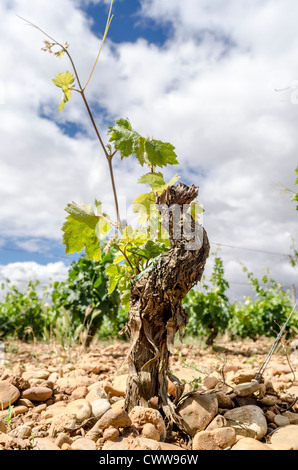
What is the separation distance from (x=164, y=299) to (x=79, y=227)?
2.26 feet

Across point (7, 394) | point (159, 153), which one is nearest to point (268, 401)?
point (159, 153)

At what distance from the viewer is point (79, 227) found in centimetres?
231

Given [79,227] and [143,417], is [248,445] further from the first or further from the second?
[79,227]

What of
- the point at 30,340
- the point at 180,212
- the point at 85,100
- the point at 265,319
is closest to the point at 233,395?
the point at 180,212

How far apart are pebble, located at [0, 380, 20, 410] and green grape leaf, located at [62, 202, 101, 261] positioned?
137 centimetres

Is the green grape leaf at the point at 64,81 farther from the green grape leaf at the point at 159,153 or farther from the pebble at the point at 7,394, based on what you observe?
the pebble at the point at 7,394

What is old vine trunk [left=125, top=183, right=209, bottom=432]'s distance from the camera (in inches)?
81.6

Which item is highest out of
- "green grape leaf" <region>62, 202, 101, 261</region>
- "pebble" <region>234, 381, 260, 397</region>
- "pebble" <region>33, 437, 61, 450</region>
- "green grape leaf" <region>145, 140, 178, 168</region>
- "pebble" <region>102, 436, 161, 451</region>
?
"green grape leaf" <region>145, 140, 178, 168</region>

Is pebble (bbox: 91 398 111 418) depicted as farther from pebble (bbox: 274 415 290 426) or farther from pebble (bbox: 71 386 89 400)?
pebble (bbox: 274 415 290 426)

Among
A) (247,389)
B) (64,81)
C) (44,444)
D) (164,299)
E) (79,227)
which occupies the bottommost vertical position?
(44,444)

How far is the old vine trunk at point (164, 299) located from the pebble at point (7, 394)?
3.65 ft

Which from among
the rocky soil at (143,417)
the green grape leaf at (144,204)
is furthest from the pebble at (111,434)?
the green grape leaf at (144,204)

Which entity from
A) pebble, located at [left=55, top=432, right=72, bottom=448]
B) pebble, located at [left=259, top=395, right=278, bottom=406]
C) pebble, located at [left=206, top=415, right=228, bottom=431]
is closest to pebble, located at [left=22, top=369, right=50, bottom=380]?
pebble, located at [left=55, top=432, right=72, bottom=448]

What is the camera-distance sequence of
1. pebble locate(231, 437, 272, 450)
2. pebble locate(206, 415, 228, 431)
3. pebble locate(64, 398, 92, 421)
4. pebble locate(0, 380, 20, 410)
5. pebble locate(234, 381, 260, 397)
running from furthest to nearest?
pebble locate(0, 380, 20, 410) < pebble locate(234, 381, 260, 397) < pebble locate(64, 398, 92, 421) < pebble locate(206, 415, 228, 431) < pebble locate(231, 437, 272, 450)
